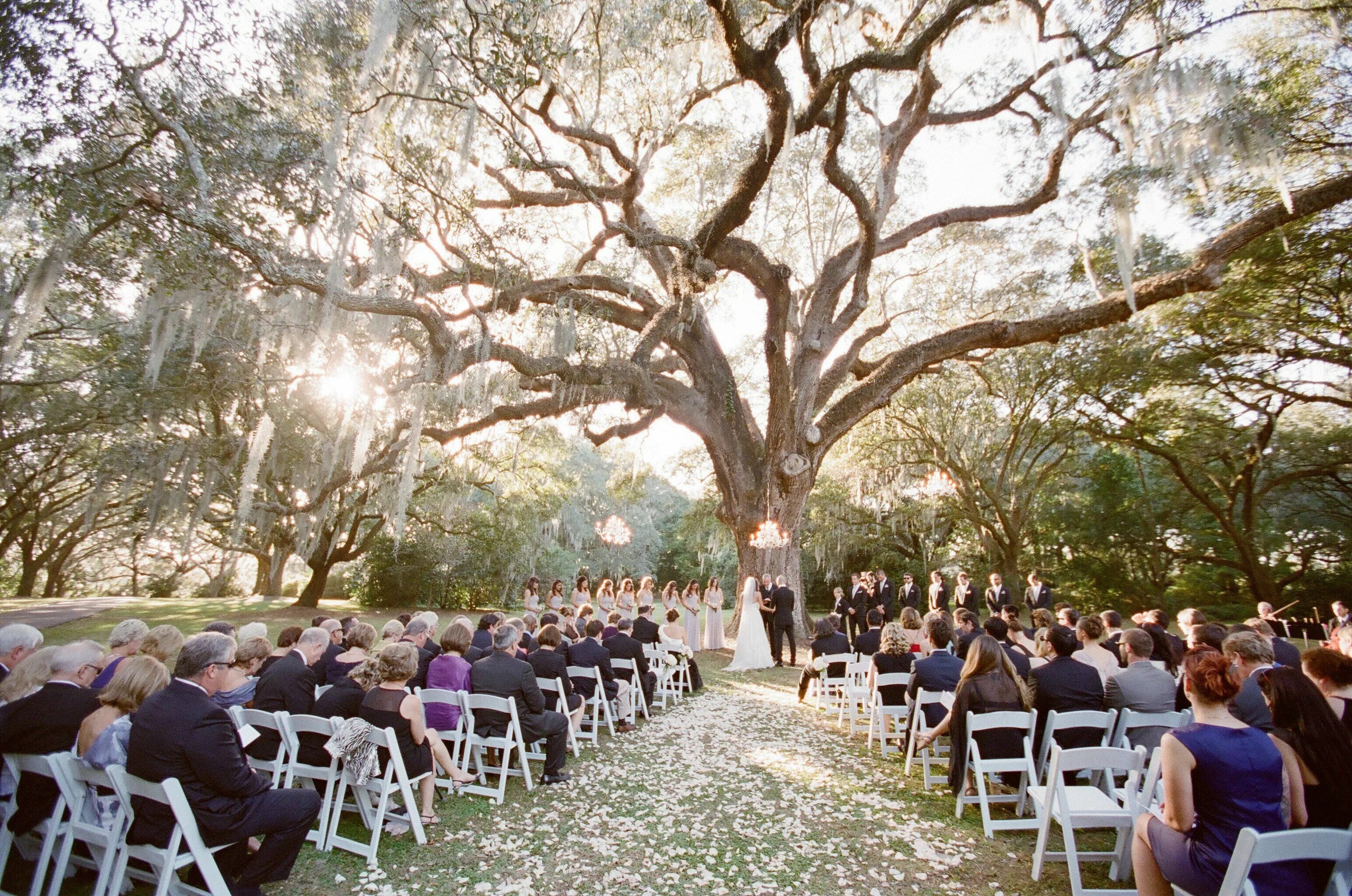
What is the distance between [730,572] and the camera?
29.2 metres

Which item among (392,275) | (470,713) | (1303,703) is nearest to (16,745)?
(470,713)

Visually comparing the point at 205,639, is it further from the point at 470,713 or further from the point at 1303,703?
the point at 1303,703

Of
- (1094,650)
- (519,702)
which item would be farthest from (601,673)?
(1094,650)

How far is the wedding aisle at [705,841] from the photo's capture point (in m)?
3.22

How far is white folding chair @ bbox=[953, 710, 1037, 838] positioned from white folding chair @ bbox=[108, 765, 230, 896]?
393 cm

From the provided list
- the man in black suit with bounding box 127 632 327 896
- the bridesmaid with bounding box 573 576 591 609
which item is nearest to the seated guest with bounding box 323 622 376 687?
the man in black suit with bounding box 127 632 327 896

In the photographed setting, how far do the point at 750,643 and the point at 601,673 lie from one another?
490 centimetres

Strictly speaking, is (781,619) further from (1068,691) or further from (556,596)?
(1068,691)

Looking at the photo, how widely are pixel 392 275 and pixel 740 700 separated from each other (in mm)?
6965

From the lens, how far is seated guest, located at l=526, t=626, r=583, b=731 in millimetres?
5227

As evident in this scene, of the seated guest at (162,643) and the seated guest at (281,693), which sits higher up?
the seated guest at (162,643)

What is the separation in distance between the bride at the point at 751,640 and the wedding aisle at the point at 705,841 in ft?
16.2

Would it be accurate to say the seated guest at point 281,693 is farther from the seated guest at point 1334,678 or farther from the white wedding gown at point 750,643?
the white wedding gown at point 750,643

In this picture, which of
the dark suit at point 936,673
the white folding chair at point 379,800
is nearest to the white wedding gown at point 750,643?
the dark suit at point 936,673
